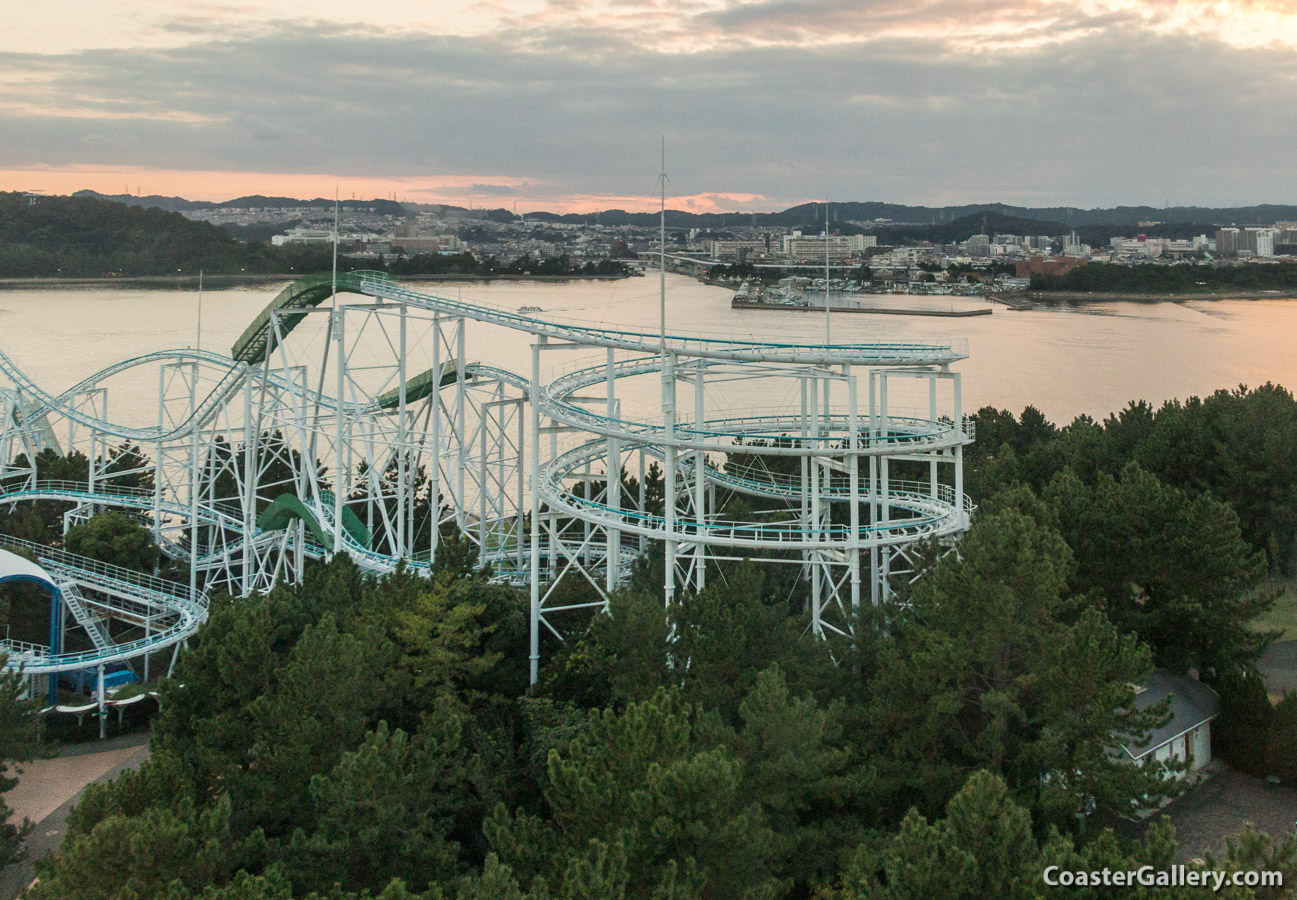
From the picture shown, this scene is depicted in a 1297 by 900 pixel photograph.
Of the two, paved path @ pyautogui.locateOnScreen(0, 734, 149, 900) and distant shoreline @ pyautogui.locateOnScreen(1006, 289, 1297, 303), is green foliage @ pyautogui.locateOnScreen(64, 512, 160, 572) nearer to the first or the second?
paved path @ pyautogui.locateOnScreen(0, 734, 149, 900)

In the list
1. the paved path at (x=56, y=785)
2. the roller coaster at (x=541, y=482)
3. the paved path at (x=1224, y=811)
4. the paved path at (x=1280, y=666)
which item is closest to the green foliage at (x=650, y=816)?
the roller coaster at (x=541, y=482)

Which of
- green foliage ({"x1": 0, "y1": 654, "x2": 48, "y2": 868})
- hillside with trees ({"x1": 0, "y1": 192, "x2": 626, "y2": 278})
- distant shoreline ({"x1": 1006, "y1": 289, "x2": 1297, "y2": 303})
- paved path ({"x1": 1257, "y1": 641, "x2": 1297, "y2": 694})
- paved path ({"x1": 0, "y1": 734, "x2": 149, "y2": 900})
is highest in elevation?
hillside with trees ({"x1": 0, "y1": 192, "x2": 626, "y2": 278})

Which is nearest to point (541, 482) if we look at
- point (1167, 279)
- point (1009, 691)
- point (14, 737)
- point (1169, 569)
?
point (14, 737)

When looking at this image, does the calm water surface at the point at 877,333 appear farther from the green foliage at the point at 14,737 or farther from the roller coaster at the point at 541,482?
the green foliage at the point at 14,737

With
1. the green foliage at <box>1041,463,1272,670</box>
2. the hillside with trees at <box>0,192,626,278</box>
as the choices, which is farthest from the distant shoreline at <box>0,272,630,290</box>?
the green foliage at <box>1041,463,1272,670</box>

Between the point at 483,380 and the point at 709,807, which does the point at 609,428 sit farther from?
the point at 709,807

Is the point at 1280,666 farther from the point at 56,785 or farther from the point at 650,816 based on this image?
the point at 56,785
